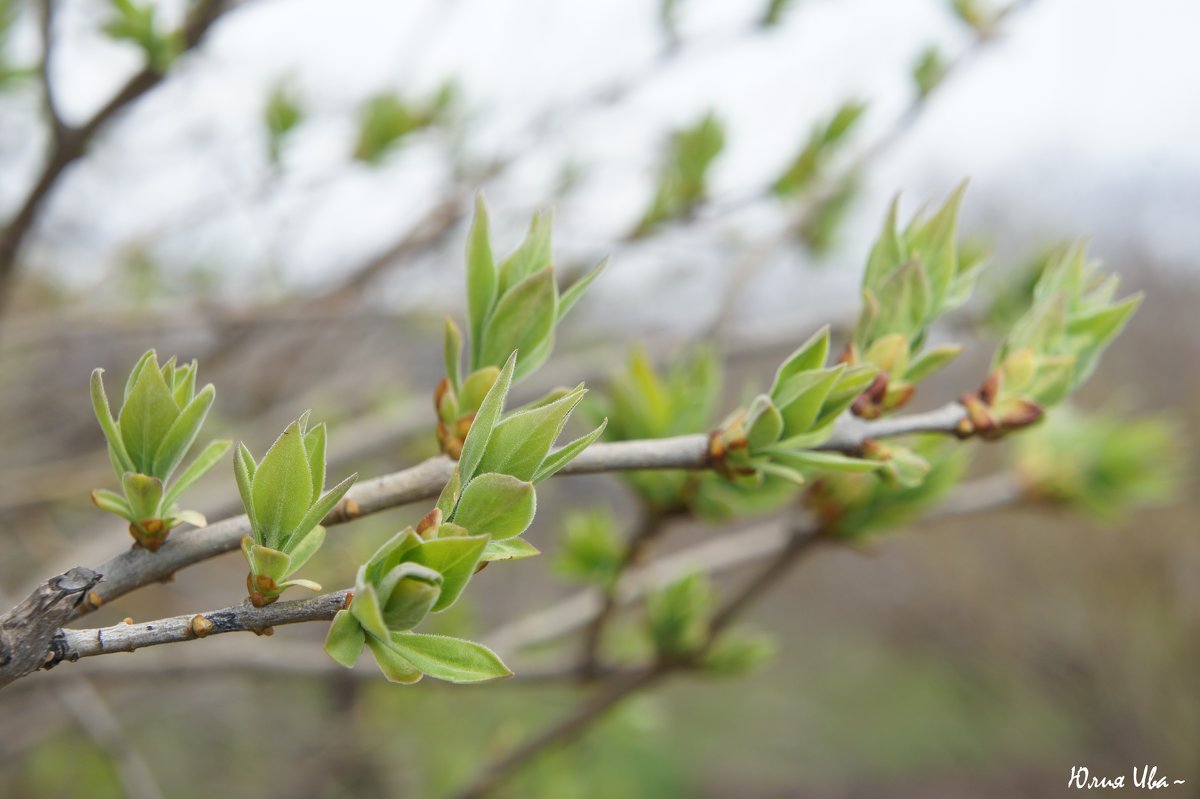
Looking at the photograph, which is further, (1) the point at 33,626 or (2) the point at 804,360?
(2) the point at 804,360

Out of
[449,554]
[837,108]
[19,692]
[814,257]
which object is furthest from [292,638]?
[449,554]

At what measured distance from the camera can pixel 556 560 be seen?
0.77m

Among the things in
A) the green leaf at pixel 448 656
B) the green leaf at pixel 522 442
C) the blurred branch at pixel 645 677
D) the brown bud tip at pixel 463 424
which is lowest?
the blurred branch at pixel 645 677

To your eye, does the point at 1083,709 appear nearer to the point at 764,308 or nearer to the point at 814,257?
the point at 764,308

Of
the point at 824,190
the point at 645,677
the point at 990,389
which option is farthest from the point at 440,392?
the point at 824,190

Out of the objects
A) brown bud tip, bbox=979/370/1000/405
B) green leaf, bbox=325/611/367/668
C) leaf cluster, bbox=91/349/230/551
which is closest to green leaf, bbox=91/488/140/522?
leaf cluster, bbox=91/349/230/551

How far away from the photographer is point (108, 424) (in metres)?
0.28

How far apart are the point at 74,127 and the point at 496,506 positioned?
69cm

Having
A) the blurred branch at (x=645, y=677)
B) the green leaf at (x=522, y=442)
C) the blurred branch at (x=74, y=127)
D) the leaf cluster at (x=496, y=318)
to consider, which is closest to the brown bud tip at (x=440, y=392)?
the leaf cluster at (x=496, y=318)

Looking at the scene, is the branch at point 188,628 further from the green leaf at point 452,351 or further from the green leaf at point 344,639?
the green leaf at point 452,351

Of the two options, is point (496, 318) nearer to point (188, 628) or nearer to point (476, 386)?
point (476, 386)

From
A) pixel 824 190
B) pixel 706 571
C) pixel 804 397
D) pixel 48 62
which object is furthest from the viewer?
pixel 824 190

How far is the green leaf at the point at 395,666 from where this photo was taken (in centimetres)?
25

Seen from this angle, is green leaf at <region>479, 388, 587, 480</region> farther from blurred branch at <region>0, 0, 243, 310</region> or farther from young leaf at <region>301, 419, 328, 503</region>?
blurred branch at <region>0, 0, 243, 310</region>
